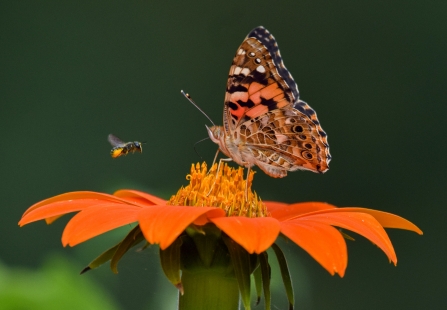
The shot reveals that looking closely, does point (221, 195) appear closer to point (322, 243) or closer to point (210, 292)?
point (210, 292)

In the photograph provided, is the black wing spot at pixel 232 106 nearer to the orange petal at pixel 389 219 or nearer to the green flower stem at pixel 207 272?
the orange petal at pixel 389 219

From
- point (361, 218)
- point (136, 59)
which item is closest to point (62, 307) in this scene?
point (361, 218)

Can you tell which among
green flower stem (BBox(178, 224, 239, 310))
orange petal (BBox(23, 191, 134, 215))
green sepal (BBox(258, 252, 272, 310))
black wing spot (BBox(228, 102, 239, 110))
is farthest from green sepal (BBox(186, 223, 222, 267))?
black wing spot (BBox(228, 102, 239, 110))

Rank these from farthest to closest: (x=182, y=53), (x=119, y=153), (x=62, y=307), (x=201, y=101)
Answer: (x=182, y=53) → (x=201, y=101) → (x=119, y=153) → (x=62, y=307)

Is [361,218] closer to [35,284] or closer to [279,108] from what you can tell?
[279,108]

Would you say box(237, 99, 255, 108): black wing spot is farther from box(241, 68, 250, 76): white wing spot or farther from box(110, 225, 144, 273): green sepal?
box(110, 225, 144, 273): green sepal

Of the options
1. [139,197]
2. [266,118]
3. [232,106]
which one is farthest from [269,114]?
[139,197]
